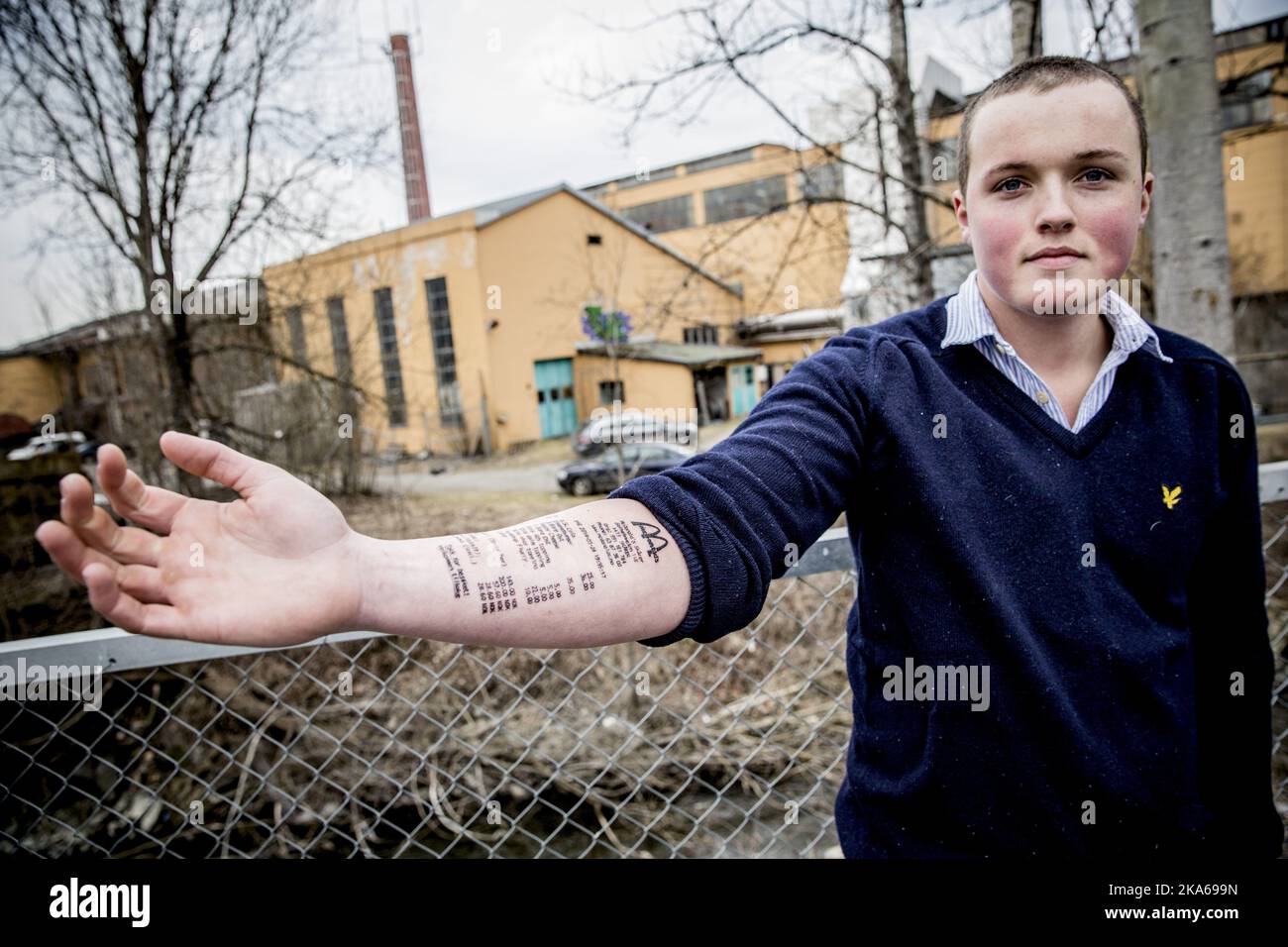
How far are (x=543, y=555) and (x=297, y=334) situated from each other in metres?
9.74

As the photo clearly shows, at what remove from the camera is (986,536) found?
4.20ft

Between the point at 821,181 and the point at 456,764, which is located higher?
the point at 821,181

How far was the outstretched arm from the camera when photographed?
910mm

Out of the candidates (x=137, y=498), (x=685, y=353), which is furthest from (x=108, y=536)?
(x=685, y=353)

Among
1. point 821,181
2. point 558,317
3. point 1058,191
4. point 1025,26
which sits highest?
point 558,317

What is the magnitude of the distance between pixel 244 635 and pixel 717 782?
16.0ft

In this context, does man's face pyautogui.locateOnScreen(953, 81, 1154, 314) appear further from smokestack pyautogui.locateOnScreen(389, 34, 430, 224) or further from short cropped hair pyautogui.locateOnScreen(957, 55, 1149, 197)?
smokestack pyautogui.locateOnScreen(389, 34, 430, 224)

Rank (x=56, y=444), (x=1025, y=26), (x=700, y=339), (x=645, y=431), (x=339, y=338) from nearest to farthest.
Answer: (x=1025, y=26) < (x=56, y=444) < (x=339, y=338) < (x=645, y=431) < (x=700, y=339)

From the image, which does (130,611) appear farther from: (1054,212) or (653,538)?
(1054,212)

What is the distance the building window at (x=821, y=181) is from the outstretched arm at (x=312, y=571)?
640 cm

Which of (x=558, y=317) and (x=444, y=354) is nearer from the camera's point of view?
(x=444, y=354)

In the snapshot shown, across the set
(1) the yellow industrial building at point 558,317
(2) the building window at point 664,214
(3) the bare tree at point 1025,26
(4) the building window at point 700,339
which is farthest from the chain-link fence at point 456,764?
(2) the building window at point 664,214

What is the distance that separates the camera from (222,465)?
0.95 meters
